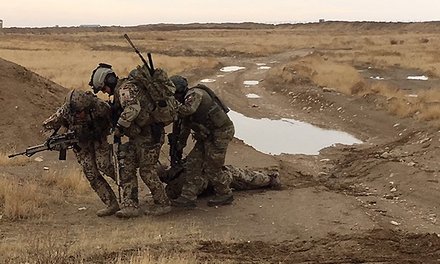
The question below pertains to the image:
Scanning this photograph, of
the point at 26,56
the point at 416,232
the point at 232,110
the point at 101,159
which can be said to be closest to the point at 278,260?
the point at 416,232

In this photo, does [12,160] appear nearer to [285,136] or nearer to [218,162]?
[218,162]

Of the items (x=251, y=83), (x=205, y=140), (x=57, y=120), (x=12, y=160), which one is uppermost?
(x=57, y=120)

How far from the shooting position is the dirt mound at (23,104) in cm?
1280

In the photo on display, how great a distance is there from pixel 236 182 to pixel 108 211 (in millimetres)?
2153

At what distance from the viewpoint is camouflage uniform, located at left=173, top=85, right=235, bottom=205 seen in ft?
25.3

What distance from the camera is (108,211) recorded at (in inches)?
298

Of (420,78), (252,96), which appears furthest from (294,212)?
(420,78)

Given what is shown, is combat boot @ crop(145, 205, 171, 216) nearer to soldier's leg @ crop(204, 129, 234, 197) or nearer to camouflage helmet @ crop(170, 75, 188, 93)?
soldier's leg @ crop(204, 129, 234, 197)

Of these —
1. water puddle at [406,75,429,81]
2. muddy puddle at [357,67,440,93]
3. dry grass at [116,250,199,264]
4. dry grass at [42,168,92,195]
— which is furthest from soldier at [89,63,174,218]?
water puddle at [406,75,429,81]

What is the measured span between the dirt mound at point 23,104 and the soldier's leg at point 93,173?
17.7 ft

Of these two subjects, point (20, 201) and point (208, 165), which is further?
point (208, 165)

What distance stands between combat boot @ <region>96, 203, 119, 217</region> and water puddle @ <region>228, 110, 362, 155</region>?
22.2ft

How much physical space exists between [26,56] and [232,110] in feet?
85.7

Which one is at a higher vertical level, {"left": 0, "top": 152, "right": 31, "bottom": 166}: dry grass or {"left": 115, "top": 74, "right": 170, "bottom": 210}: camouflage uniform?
{"left": 115, "top": 74, "right": 170, "bottom": 210}: camouflage uniform
